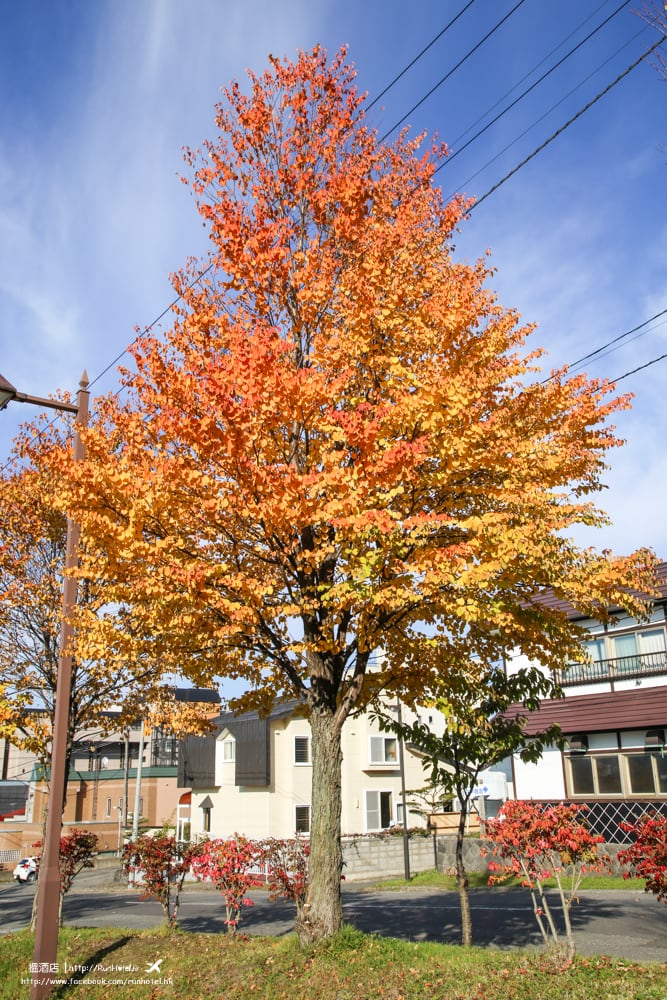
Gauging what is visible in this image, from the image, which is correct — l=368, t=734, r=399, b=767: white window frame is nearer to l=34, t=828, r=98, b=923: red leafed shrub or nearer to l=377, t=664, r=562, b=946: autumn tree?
l=34, t=828, r=98, b=923: red leafed shrub

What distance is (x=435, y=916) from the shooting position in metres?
16.0

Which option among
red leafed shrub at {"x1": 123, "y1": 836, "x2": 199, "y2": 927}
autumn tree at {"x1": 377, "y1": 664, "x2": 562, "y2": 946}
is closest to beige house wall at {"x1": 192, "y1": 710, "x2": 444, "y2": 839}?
red leafed shrub at {"x1": 123, "y1": 836, "x2": 199, "y2": 927}

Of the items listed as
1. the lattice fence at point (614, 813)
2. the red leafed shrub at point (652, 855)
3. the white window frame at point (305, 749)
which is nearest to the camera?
the red leafed shrub at point (652, 855)

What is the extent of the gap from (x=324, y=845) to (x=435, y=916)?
9282 millimetres

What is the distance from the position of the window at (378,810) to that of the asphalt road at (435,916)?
231 inches

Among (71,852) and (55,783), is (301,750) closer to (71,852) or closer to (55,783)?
(71,852)

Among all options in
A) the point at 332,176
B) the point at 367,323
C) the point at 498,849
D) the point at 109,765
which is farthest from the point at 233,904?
the point at 109,765

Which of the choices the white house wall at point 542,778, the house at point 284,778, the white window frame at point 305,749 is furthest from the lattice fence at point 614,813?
the white window frame at point 305,749

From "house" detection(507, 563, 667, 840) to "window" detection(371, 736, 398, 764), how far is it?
32.6 feet

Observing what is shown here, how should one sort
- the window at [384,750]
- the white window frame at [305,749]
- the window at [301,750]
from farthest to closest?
the window at [384,750] < the window at [301,750] < the white window frame at [305,749]

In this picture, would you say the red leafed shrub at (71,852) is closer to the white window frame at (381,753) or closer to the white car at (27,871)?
the white window frame at (381,753)

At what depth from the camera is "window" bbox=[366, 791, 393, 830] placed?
103 feet

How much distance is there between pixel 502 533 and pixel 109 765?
5715 centimetres

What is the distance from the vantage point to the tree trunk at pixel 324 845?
27.4ft
